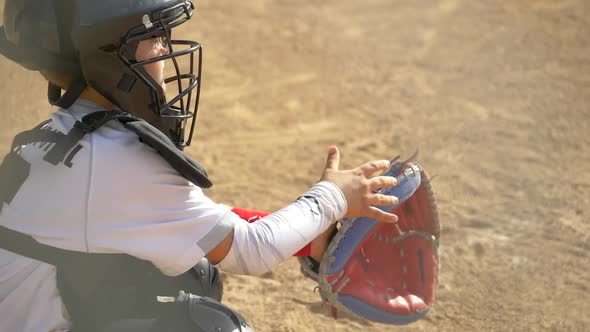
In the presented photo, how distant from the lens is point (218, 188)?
4680 millimetres

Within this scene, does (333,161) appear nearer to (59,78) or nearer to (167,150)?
(167,150)

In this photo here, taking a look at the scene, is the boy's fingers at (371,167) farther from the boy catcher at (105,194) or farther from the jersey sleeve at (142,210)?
the jersey sleeve at (142,210)

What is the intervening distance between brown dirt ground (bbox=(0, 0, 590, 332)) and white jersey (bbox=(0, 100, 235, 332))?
128cm

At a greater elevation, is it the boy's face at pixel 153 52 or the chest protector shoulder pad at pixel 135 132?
the boy's face at pixel 153 52

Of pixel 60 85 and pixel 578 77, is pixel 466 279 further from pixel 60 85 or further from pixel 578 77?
pixel 578 77

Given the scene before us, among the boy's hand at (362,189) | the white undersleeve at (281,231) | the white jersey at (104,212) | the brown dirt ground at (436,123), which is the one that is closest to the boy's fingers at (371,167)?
the boy's hand at (362,189)

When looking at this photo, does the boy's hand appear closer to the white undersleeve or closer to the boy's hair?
the white undersleeve

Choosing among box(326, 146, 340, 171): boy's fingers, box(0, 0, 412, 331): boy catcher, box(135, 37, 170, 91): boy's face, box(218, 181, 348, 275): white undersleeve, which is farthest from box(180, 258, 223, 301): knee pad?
box(135, 37, 170, 91): boy's face

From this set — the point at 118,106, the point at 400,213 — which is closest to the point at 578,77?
the point at 400,213

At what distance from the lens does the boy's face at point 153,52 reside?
7.60 ft

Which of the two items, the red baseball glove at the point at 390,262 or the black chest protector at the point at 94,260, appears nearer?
the black chest protector at the point at 94,260

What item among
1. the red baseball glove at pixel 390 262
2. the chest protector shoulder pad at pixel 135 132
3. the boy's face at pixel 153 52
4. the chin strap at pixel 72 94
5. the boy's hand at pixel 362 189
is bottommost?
the red baseball glove at pixel 390 262

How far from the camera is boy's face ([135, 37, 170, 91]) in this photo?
7.60 feet

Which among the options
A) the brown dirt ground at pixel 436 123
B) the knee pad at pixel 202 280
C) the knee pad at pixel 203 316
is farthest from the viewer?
the brown dirt ground at pixel 436 123
